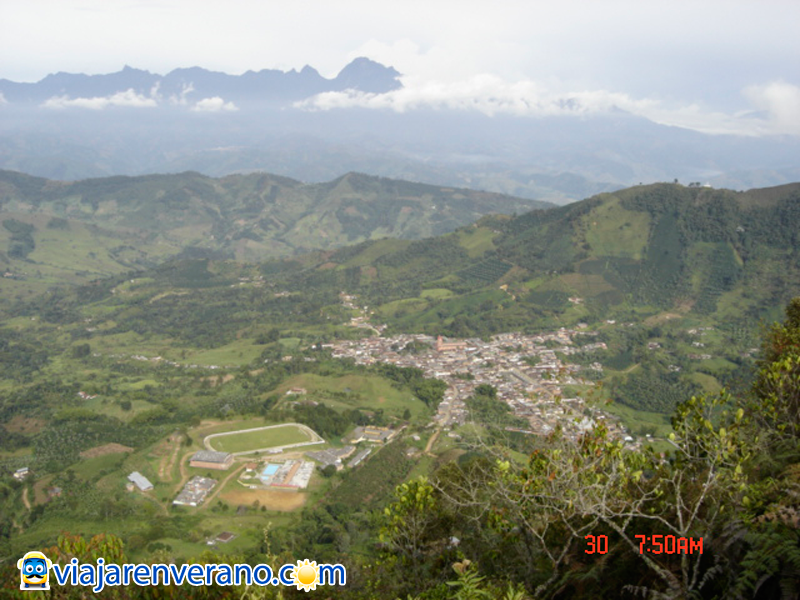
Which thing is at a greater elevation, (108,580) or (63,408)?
(108,580)

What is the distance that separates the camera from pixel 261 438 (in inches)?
1455

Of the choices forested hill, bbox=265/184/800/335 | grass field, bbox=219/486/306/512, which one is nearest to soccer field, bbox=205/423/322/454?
grass field, bbox=219/486/306/512

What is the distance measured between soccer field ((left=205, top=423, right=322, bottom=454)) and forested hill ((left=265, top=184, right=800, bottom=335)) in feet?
96.7

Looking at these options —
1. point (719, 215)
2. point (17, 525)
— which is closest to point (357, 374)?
point (17, 525)

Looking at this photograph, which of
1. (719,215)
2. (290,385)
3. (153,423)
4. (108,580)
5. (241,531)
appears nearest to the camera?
(108,580)

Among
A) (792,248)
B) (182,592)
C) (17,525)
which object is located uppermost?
(792,248)

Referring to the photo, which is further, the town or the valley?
the town

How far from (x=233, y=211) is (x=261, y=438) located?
134m

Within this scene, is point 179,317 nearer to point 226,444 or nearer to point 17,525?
point 226,444

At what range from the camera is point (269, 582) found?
820 cm

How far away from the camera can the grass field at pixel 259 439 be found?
35.7 m

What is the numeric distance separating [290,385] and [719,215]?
197 ft

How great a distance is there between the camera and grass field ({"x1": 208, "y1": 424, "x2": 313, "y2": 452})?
3572cm
